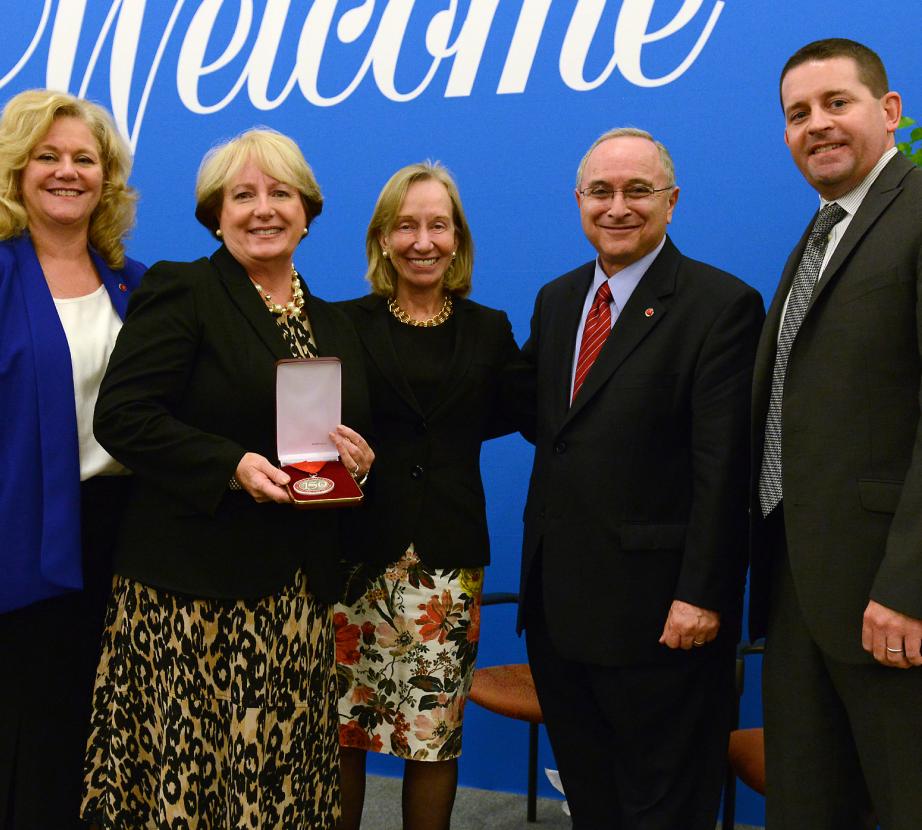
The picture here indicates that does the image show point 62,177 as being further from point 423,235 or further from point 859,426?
point 859,426

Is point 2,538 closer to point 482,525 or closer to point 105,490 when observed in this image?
point 105,490

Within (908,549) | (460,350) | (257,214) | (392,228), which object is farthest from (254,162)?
(908,549)

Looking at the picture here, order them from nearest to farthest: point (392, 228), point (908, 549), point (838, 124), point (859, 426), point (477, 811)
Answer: point (908, 549), point (859, 426), point (838, 124), point (392, 228), point (477, 811)

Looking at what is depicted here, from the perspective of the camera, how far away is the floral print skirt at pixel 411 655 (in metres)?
2.67

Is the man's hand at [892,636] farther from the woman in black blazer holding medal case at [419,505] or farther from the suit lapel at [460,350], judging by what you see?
the suit lapel at [460,350]

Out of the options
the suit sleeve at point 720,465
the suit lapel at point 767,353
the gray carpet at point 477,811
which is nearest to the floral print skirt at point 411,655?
the suit sleeve at point 720,465

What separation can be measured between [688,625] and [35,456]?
59.7 inches

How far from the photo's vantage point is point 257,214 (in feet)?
7.90

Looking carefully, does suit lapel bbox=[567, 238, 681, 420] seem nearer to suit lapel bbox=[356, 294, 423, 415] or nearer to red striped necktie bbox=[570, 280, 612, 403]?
red striped necktie bbox=[570, 280, 612, 403]

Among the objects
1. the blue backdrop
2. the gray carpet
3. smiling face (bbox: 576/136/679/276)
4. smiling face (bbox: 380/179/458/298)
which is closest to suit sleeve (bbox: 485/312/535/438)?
smiling face (bbox: 380/179/458/298)

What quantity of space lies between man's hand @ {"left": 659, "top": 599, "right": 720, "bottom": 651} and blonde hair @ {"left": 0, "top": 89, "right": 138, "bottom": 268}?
1.62 metres

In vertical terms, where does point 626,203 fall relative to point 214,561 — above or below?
above

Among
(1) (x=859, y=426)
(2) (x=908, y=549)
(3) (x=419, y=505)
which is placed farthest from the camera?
(3) (x=419, y=505)

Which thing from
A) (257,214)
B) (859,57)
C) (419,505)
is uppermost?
(859,57)
